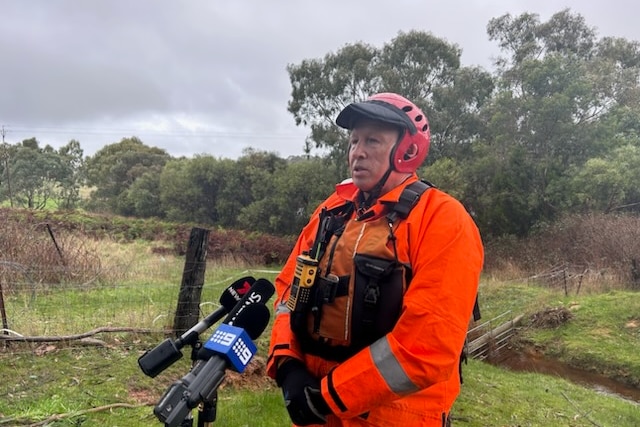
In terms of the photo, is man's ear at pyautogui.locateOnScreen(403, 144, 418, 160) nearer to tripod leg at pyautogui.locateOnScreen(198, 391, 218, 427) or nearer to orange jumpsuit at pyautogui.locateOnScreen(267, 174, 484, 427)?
orange jumpsuit at pyautogui.locateOnScreen(267, 174, 484, 427)

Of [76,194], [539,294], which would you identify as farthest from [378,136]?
[76,194]

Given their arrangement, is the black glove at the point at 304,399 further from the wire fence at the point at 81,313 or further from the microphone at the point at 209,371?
the wire fence at the point at 81,313

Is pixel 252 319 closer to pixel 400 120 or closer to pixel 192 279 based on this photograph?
pixel 400 120

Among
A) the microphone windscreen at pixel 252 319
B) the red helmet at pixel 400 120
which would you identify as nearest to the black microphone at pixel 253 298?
the microphone windscreen at pixel 252 319

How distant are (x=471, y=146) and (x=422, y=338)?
94.2 ft

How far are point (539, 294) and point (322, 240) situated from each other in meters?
16.2

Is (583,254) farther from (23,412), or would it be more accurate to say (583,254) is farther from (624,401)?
(23,412)

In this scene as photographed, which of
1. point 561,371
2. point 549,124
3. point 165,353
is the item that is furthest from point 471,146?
point 165,353

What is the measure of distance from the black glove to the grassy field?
2.77 m

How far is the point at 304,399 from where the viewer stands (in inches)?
79.4

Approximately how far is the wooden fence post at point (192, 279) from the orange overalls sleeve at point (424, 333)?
4.60 metres

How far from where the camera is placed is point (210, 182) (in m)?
36.9

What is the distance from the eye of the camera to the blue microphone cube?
A: 1.74 m

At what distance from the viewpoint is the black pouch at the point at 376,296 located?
196 centimetres
